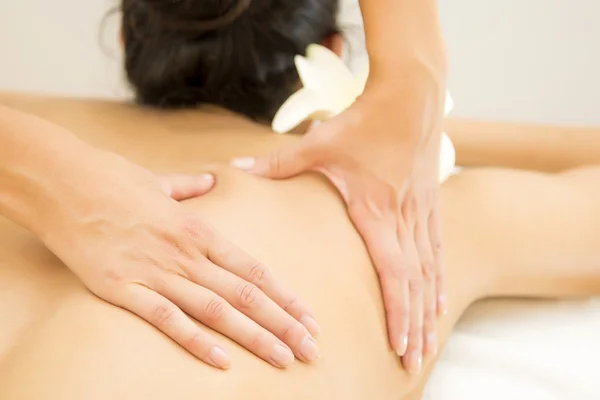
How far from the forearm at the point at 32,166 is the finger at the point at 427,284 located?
464 mm

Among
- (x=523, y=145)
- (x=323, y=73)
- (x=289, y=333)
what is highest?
(x=323, y=73)

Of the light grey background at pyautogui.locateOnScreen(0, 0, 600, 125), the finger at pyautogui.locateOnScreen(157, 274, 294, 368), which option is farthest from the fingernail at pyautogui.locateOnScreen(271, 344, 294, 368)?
the light grey background at pyautogui.locateOnScreen(0, 0, 600, 125)

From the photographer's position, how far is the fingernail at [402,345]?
0.86 m

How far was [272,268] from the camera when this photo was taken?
78 centimetres

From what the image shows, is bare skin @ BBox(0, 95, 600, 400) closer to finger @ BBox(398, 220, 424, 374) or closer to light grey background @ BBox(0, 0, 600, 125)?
finger @ BBox(398, 220, 424, 374)

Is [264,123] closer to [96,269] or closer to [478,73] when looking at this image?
[96,269]

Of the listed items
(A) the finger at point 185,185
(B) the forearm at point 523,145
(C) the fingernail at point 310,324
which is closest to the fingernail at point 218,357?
(C) the fingernail at point 310,324

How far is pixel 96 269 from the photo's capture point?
70 cm

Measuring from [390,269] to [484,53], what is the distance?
1.33 m

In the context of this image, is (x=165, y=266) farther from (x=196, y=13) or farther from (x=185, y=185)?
(x=196, y=13)

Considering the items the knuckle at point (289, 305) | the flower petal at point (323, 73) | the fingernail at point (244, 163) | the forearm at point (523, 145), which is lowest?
the forearm at point (523, 145)

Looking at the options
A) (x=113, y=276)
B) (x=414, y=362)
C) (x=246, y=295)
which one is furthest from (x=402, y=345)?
(x=113, y=276)

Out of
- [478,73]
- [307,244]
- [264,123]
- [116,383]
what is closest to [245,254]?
[307,244]

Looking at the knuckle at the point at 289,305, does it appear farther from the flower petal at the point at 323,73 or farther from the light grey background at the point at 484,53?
the light grey background at the point at 484,53
